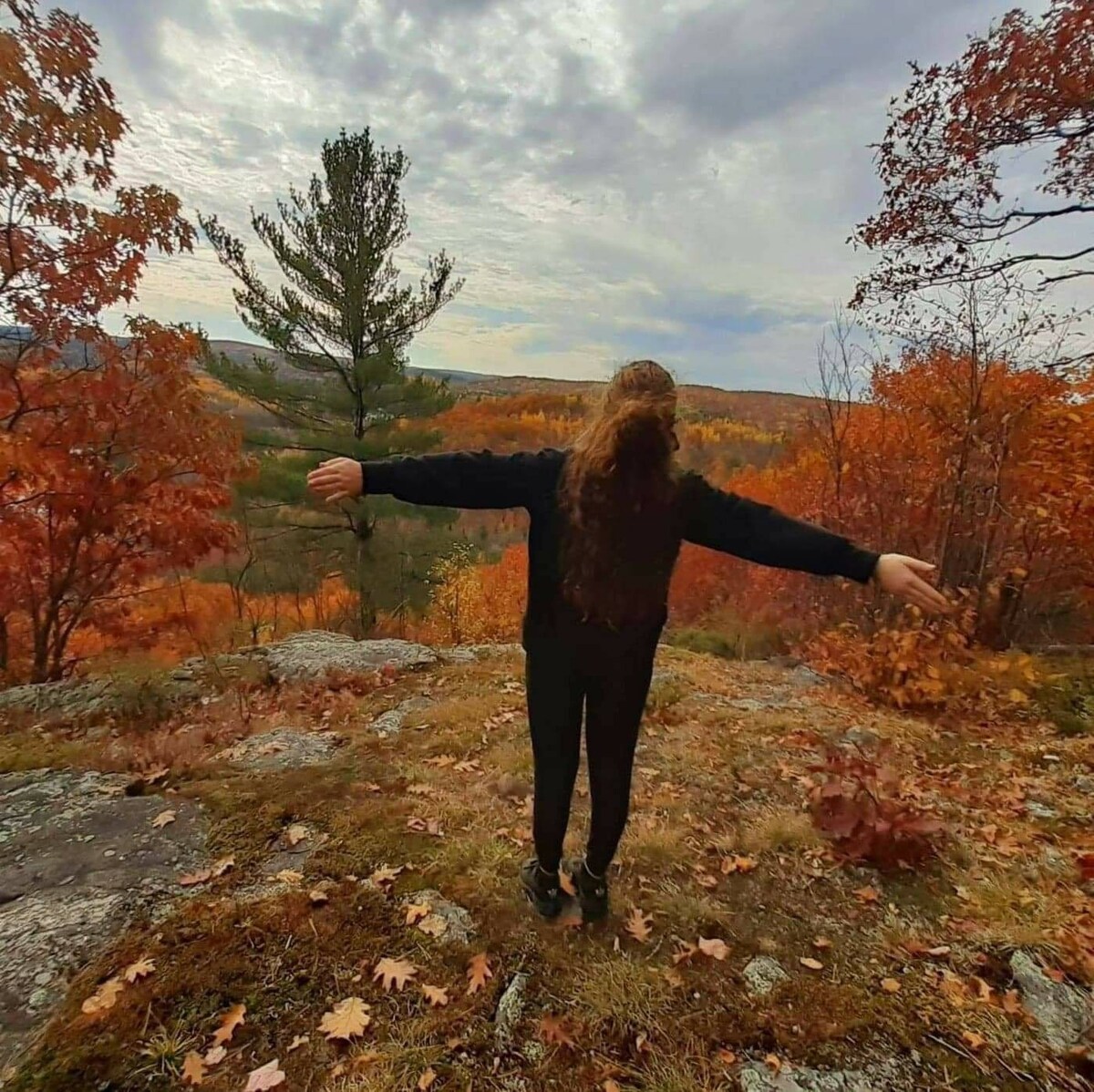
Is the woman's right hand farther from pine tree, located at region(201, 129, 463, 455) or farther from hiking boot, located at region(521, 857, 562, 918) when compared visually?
pine tree, located at region(201, 129, 463, 455)

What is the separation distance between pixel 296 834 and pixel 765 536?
2.55m

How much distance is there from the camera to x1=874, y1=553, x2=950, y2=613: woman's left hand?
1.89m

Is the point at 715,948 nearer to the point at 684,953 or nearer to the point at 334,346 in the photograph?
the point at 684,953

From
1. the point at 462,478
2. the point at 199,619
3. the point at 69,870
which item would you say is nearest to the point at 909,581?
the point at 462,478

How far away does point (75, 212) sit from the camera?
512cm

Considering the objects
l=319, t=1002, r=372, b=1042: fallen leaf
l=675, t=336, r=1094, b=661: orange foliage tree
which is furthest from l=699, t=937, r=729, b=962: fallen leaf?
l=675, t=336, r=1094, b=661: orange foliage tree

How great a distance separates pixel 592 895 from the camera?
2.49 meters

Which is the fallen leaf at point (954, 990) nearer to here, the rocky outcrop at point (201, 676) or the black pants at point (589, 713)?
the black pants at point (589, 713)

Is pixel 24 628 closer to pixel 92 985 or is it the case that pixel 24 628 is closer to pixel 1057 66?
pixel 92 985

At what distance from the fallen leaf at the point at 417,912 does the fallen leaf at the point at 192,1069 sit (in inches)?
30.4

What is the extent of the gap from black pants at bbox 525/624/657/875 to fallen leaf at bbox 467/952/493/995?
1.59 feet

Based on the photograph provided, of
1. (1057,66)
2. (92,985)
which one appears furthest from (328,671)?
(1057,66)

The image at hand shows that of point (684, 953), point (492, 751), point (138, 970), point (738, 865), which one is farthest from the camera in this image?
point (492, 751)

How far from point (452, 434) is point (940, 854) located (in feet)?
37.6
